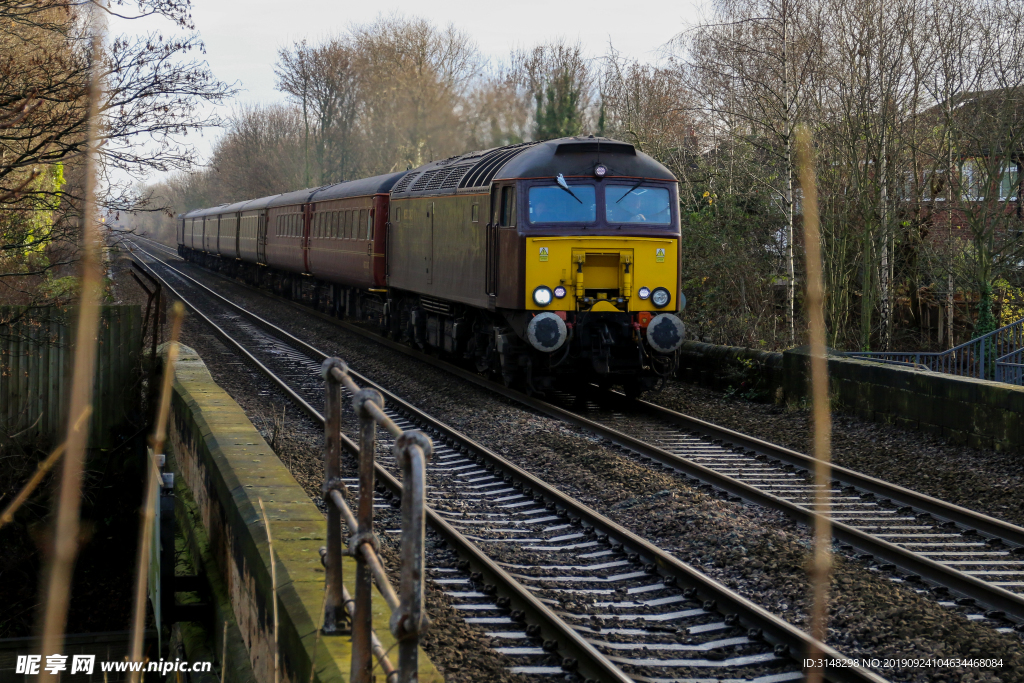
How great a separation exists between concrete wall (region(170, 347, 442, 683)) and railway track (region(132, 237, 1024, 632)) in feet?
11.5

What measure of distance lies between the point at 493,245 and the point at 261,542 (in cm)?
827

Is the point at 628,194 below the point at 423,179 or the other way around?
below

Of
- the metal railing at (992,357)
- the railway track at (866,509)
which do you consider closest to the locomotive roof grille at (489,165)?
the railway track at (866,509)

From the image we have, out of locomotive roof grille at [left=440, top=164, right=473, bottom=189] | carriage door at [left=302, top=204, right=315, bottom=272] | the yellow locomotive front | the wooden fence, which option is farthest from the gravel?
carriage door at [left=302, top=204, right=315, bottom=272]

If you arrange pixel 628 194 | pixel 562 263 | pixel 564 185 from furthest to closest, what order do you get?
1. pixel 628 194
2. pixel 564 185
3. pixel 562 263

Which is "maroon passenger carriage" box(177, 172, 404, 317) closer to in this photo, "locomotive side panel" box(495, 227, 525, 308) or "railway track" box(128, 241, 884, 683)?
"locomotive side panel" box(495, 227, 525, 308)

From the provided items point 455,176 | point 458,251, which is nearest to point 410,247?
point 455,176

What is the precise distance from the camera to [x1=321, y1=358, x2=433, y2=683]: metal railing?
2406 millimetres

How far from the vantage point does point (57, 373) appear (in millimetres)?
11062

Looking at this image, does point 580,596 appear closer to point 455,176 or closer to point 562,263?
point 562,263

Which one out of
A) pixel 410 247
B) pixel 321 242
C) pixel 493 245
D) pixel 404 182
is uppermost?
pixel 404 182

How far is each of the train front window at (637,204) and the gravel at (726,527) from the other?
2.40m

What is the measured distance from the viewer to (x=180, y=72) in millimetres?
9688

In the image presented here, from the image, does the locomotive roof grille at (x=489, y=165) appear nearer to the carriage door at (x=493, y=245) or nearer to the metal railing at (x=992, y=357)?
the carriage door at (x=493, y=245)
